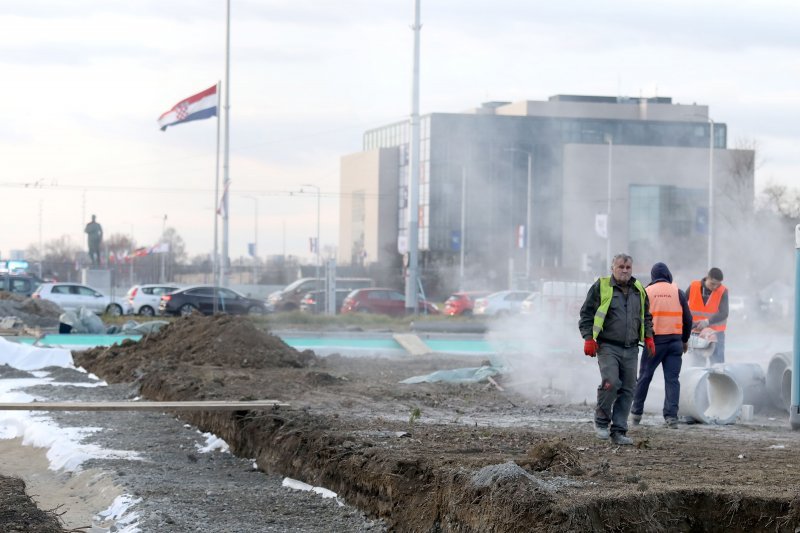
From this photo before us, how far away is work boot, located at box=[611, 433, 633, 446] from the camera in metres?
10.3

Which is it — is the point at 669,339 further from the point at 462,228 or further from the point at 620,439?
the point at 462,228

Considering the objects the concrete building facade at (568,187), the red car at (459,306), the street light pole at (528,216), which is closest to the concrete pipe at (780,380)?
the concrete building facade at (568,187)

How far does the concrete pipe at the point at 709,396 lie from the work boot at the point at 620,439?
2.52 m

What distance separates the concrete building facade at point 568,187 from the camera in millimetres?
47219

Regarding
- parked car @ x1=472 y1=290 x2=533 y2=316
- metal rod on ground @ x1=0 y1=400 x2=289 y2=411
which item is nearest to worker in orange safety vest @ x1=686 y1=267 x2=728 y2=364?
metal rod on ground @ x1=0 y1=400 x2=289 y2=411

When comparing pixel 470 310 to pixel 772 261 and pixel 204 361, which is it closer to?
pixel 772 261

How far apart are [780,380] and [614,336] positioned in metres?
4.29

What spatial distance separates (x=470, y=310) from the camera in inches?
1738

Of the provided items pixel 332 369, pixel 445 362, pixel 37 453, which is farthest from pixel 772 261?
pixel 37 453

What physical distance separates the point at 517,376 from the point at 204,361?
559 cm

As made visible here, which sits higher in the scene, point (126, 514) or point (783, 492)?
point (783, 492)

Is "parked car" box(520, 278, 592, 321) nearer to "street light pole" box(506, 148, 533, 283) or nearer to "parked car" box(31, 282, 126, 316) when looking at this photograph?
"street light pole" box(506, 148, 533, 283)

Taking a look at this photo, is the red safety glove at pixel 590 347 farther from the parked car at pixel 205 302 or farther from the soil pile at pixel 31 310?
the parked car at pixel 205 302

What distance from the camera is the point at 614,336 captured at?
10.7m
